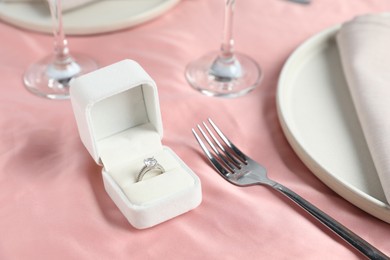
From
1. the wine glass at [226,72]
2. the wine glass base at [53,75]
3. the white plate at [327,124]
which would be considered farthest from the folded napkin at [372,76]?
the wine glass base at [53,75]

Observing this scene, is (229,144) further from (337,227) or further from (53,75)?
(53,75)

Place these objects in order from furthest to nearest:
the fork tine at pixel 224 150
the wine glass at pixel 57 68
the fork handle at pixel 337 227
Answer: the wine glass at pixel 57 68 < the fork tine at pixel 224 150 < the fork handle at pixel 337 227

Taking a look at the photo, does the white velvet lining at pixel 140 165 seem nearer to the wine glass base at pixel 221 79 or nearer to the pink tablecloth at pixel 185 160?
the pink tablecloth at pixel 185 160

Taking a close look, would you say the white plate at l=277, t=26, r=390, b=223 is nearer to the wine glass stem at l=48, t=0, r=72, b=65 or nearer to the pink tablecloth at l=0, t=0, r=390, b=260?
the pink tablecloth at l=0, t=0, r=390, b=260

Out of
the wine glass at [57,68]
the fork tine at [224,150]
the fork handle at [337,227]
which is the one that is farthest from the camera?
the wine glass at [57,68]

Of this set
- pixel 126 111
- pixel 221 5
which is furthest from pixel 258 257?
pixel 221 5

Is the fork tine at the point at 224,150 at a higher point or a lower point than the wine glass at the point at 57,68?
lower

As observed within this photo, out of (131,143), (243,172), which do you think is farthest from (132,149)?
(243,172)
